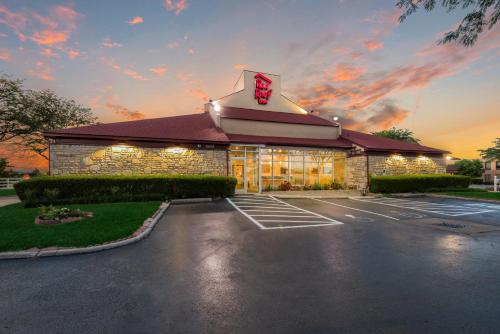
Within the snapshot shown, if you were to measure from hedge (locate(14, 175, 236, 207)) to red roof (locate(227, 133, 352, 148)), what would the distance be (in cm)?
449

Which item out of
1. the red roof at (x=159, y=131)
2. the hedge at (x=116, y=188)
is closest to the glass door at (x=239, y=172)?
the red roof at (x=159, y=131)

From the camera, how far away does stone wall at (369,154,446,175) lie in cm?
1998

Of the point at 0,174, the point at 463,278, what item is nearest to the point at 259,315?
the point at 463,278

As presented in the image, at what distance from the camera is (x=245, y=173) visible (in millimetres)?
18344

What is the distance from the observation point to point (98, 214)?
28.1ft

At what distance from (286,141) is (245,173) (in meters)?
4.86

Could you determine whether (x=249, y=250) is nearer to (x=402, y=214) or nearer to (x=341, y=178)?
(x=402, y=214)

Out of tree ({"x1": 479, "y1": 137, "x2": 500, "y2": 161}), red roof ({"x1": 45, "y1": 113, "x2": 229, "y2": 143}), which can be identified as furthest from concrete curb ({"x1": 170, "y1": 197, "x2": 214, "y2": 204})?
tree ({"x1": 479, "y1": 137, "x2": 500, "y2": 161})

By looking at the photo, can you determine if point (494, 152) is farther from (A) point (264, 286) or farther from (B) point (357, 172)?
(A) point (264, 286)

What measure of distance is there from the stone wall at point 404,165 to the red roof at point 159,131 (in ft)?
44.4

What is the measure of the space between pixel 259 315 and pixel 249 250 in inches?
97.2

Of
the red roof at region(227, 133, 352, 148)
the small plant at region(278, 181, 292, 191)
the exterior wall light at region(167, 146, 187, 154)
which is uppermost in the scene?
A: the red roof at region(227, 133, 352, 148)

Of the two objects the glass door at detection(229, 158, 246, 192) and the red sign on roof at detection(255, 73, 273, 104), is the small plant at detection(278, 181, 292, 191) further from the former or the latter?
the red sign on roof at detection(255, 73, 273, 104)

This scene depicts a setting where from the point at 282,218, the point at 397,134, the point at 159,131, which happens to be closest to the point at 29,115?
the point at 159,131
